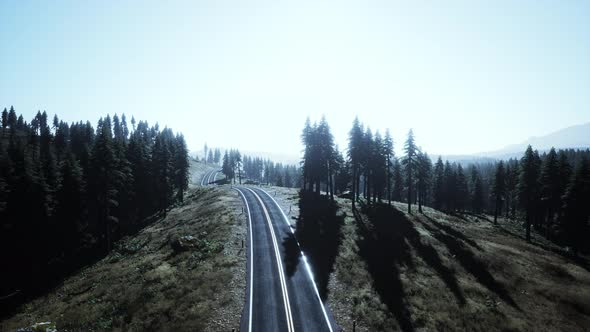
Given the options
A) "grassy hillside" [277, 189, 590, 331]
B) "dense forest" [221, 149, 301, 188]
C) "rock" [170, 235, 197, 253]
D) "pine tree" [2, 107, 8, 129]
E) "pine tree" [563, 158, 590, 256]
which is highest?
"pine tree" [2, 107, 8, 129]

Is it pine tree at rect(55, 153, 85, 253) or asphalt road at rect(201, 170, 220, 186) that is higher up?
asphalt road at rect(201, 170, 220, 186)

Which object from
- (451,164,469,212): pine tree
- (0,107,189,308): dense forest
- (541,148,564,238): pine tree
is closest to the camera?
(0,107,189,308): dense forest

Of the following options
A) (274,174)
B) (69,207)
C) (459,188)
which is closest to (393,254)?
(69,207)

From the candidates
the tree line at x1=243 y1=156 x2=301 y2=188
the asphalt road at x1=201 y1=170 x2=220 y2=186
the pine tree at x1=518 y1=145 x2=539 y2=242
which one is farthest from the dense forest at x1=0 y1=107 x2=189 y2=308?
the tree line at x1=243 y1=156 x2=301 y2=188

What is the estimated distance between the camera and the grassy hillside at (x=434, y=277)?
2217cm

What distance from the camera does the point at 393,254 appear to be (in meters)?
33.8

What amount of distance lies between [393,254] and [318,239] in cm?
875

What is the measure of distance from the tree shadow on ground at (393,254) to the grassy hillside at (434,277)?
115 mm

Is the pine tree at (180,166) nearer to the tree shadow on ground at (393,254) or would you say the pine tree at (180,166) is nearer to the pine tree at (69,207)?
the pine tree at (69,207)

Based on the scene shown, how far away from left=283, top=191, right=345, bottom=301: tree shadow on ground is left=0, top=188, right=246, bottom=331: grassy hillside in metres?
5.49

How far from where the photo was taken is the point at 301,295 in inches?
893

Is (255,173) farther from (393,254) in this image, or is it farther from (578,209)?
(393,254)

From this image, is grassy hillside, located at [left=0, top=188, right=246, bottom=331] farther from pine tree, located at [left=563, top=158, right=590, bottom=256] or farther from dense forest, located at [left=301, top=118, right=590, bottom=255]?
pine tree, located at [left=563, top=158, right=590, bottom=256]

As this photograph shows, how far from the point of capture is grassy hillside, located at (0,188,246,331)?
1981 cm
